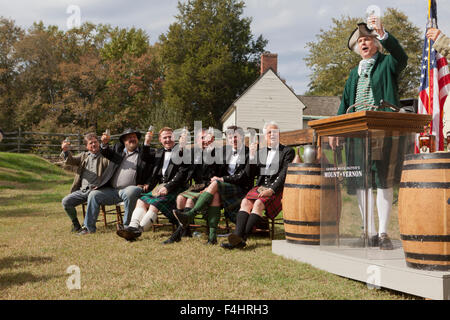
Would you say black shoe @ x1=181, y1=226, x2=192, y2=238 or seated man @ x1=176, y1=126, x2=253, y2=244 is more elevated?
seated man @ x1=176, y1=126, x2=253, y2=244

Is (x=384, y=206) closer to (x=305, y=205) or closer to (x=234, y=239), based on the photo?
(x=305, y=205)

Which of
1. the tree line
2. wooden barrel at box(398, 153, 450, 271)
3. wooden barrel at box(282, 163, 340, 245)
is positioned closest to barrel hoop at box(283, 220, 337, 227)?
wooden barrel at box(282, 163, 340, 245)

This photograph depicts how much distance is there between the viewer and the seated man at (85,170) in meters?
6.80

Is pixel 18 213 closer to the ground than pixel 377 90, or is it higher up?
closer to the ground

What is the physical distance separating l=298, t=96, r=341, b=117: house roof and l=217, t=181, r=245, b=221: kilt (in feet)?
88.5

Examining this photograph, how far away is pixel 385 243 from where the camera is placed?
3650 mm

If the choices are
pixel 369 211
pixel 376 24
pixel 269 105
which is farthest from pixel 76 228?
pixel 269 105

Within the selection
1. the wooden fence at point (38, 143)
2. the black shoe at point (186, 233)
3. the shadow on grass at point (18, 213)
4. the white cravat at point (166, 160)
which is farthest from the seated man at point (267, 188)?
the wooden fence at point (38, 143)

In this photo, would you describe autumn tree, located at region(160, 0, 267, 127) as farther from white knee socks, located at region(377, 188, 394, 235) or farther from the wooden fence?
white knee socks, located at region(377, 188, 394, 235)

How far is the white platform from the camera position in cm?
292

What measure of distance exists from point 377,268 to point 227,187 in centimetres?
261

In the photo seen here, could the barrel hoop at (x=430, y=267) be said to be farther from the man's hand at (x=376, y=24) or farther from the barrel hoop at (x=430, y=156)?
the man's hand at (x=376, y=24)

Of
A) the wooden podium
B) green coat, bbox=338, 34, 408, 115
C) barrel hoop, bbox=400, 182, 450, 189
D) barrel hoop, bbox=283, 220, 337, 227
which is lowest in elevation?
barrel hoop, bbox=283, 220, 337, 227

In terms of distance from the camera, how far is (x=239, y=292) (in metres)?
3.35
